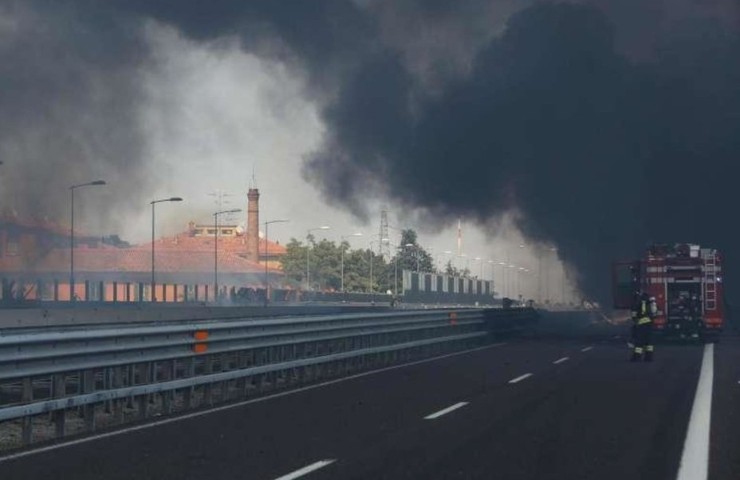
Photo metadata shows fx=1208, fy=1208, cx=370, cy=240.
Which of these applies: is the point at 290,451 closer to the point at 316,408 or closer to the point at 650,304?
the point at 316,408

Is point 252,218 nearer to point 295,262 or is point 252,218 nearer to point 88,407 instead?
point 295,262

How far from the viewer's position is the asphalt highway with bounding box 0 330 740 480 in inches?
425

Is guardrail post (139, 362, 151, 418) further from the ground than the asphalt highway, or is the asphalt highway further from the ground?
guardrail post (139, 362, 151, 418)

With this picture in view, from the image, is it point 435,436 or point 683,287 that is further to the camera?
point 683,287

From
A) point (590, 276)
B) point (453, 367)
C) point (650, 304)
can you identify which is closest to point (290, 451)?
point (453, 367)

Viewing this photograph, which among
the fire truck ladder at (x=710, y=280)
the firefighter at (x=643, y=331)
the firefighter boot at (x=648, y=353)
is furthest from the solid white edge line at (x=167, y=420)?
the fire truck ladder at (x=710, y=280)

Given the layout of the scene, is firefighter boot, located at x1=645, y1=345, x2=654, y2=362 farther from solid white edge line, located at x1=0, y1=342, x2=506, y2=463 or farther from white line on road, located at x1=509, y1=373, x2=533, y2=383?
solid white edge line, located at x1=0, y1=342, x2=506, y2=463

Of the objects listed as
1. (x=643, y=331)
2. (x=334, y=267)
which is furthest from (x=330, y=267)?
(x=643, y=331)

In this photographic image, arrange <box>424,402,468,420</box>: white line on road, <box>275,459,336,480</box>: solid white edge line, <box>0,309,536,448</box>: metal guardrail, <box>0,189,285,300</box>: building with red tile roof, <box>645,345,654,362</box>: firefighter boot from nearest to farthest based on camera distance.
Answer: <box>275,459,336,480</box>: solid white edge line, <box>0,309,536,448</box>: metal guardrail, <box>424,402,468,420</box>: white line on road, <box>645,345,654,362</box>: firefighter boot, <box>0,189,285,300</box>: building with red tile roof

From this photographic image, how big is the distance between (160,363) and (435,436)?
5.33 meters

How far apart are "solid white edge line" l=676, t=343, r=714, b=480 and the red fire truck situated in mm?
16416

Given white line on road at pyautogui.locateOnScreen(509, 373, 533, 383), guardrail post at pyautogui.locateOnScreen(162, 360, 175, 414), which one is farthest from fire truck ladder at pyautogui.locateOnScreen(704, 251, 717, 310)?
guardrail post at pyautogui.locateOnScreen(162, 360, 175, 414)

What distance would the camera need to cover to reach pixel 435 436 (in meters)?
13.2

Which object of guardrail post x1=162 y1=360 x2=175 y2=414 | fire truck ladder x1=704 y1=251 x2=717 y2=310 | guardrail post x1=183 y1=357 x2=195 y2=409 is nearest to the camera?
guardrail post x1=162 y1=360 x2=175 y2=414
